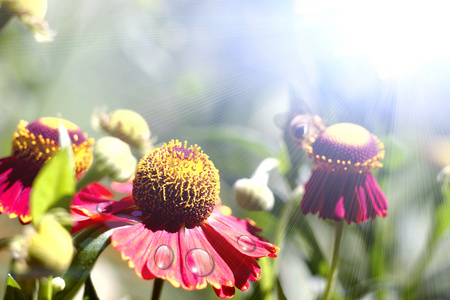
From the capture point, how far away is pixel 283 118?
0.24m

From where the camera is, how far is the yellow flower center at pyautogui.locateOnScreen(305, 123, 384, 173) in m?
0.19

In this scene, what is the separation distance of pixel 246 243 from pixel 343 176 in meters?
0.08

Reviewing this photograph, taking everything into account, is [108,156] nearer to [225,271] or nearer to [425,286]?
[225,271]

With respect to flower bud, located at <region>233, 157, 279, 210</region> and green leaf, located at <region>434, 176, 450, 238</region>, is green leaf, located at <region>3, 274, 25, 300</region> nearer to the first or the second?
flower bud, located at <region>233, 157, 279, 210</region>

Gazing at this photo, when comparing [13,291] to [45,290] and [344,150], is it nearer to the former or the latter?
[45,290]

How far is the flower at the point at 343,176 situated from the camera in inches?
7.1

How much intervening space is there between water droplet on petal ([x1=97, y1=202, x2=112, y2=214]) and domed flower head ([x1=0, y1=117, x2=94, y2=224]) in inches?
0.5

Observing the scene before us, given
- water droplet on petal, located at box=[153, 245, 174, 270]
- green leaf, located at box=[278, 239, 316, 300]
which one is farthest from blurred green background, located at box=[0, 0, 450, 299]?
water droplet on petal, located at box=[153, 245, 174, 270]

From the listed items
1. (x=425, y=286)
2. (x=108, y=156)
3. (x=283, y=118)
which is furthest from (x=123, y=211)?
(x=425, y=286)

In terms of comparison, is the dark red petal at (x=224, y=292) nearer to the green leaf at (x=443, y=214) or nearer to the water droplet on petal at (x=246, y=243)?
the water droplet on petal at (x=246, y=243)

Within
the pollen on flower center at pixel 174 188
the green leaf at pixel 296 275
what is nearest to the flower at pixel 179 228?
the pollen on flower center at pixel 174 188

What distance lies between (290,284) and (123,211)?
0.15 meters

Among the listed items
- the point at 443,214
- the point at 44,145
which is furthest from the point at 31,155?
the point at 443,214

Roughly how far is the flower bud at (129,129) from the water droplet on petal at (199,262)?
52mm
